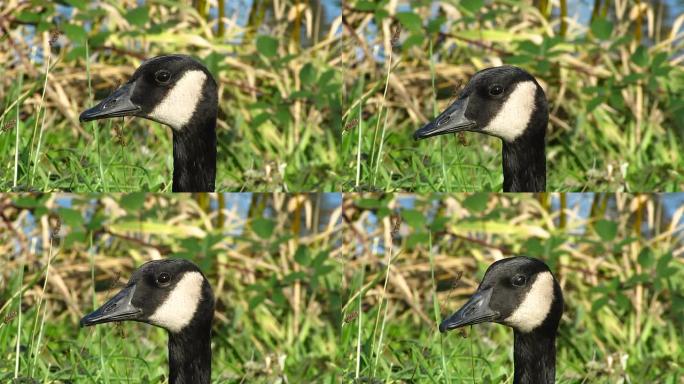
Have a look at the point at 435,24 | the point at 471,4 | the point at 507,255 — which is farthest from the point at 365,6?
the point at 507,255

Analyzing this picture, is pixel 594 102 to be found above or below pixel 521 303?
above

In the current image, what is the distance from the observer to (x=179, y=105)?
14.4 feet

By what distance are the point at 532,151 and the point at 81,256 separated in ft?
5.88

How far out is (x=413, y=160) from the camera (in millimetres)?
4758

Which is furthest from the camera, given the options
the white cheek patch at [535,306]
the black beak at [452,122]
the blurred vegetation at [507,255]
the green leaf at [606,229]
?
the green leaf at [606,229]

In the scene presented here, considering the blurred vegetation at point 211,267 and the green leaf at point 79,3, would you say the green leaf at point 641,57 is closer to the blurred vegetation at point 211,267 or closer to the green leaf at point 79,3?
the blurred vegetation at point 211,267

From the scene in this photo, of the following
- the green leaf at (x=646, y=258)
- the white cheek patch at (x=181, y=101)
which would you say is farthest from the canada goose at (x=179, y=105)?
the green leaf at (x=646, y=258)

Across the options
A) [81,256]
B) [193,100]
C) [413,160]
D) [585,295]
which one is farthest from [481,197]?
[81,256]

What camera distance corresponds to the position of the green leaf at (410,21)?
4906 mm

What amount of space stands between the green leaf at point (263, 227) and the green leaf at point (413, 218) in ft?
1.65

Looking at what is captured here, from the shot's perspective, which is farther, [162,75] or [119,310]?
[162,75]

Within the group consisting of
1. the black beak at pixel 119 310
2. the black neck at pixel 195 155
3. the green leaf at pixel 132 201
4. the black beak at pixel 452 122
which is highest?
the black beak at pixel 452 122

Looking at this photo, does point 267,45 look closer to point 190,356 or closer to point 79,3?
point 79,3

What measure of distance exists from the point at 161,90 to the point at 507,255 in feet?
4.81
